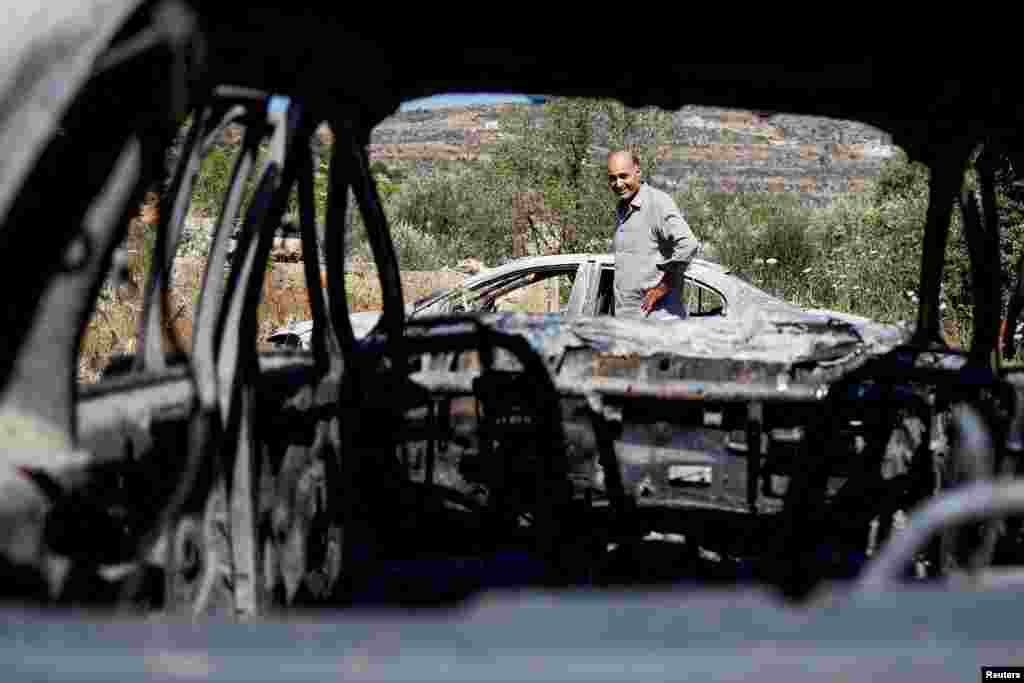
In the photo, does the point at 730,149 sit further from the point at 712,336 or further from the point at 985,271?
the point at 985,271

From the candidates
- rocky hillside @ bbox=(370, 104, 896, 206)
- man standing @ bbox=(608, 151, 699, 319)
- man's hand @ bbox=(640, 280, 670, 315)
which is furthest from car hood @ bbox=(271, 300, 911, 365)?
rocky hillside @ bbox=(370, 104, 896, 206)

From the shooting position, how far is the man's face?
652 centimetres

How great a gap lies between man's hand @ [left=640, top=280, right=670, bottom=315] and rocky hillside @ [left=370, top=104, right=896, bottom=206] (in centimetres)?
3215

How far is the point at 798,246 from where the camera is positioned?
2533cm

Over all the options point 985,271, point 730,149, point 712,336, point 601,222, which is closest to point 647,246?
point 712,336

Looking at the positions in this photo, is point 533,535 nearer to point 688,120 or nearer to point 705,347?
point 705,347

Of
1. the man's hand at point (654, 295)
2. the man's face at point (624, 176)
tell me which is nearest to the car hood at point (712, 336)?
A: the man's hand at point (654, 295)

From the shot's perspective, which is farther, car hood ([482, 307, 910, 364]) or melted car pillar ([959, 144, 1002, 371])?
car hood ([482, 307, 910, 364])

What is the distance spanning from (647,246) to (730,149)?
48.6 m

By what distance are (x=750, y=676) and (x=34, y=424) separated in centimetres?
118

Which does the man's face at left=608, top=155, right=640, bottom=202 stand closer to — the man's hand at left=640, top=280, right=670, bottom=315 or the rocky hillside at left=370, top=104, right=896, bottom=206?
the man's hand at left=640, top=280, right=670, bottom=315

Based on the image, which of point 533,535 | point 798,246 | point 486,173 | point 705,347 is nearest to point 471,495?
point 533,535

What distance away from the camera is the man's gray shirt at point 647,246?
6430 millimetres

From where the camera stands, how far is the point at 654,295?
635cm
